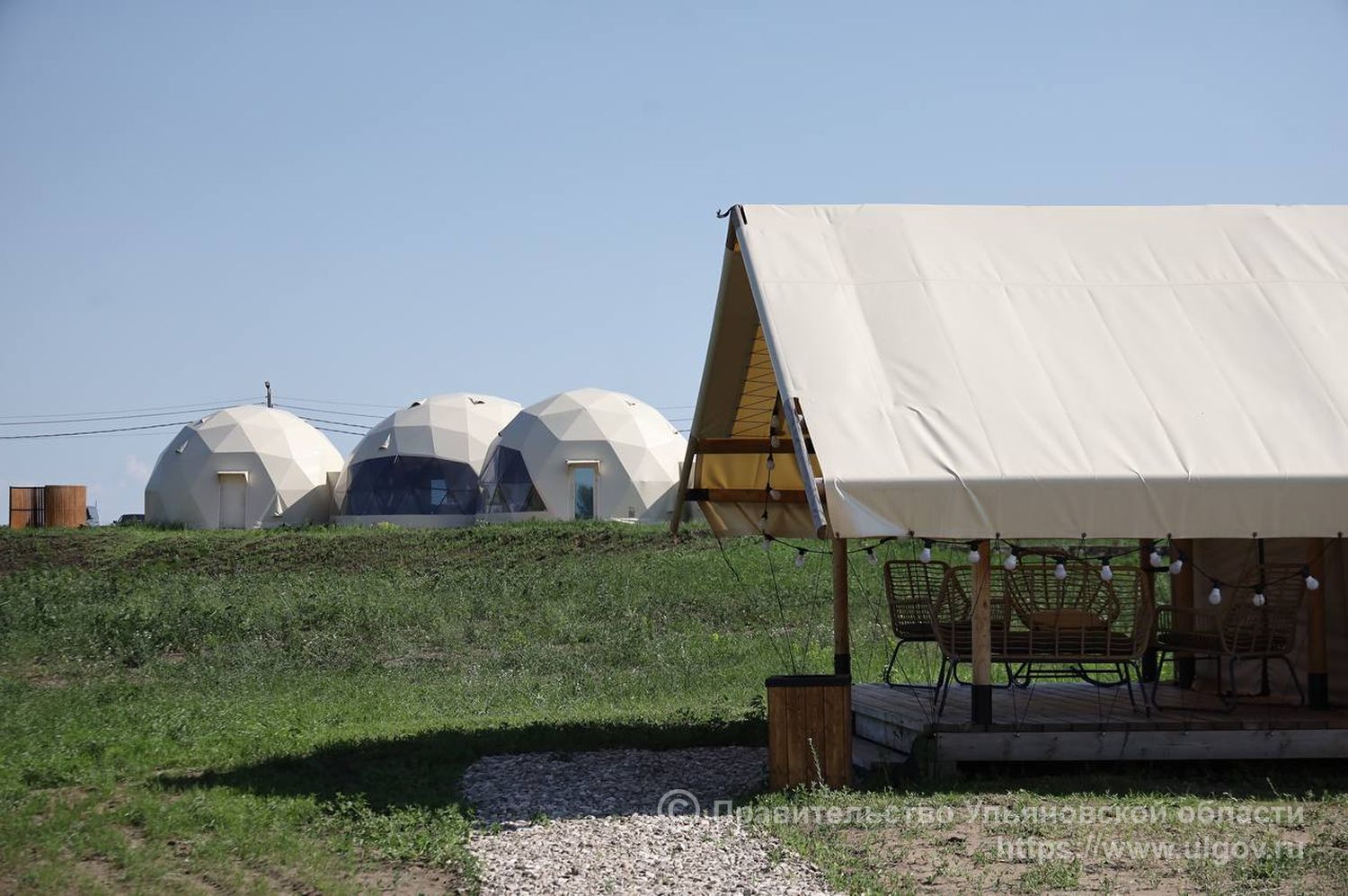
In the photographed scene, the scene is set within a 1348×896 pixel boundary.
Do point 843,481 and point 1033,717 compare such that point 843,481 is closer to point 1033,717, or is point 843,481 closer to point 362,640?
point 1033,717

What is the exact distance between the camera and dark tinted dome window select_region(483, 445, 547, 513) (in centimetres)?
3416

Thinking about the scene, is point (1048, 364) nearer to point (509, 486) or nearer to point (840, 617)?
point (840, 617)

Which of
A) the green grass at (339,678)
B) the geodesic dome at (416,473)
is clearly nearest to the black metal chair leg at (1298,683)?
the green grass at (339,678)

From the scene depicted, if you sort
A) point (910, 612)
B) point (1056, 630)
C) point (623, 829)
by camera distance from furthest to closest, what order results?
point (910, 612) → point (1056, 630) → point (623, 829)

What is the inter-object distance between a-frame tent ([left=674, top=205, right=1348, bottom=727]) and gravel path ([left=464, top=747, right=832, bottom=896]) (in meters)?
1.68

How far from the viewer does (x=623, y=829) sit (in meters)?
7.16

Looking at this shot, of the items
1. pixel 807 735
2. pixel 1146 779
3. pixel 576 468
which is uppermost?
pixel 576 468

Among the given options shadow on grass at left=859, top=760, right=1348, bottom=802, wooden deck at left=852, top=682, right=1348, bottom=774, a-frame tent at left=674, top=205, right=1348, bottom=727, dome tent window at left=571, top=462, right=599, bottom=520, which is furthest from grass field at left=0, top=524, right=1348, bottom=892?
dome tent window at left=571, top=462, right=599, bottom=520

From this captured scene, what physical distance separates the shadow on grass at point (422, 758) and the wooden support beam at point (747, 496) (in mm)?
1872

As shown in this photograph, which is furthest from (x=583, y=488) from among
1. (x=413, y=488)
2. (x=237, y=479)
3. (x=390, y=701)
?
(x=390, y=701)

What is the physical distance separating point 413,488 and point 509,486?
10.4 feet

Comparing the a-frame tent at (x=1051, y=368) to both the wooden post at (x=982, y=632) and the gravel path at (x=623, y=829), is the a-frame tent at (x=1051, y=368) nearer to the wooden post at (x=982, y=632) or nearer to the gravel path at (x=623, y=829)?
the wooden post at (x=982, y=632)

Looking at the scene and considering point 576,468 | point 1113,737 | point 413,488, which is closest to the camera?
point 1113,737

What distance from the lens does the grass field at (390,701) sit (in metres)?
6.61
